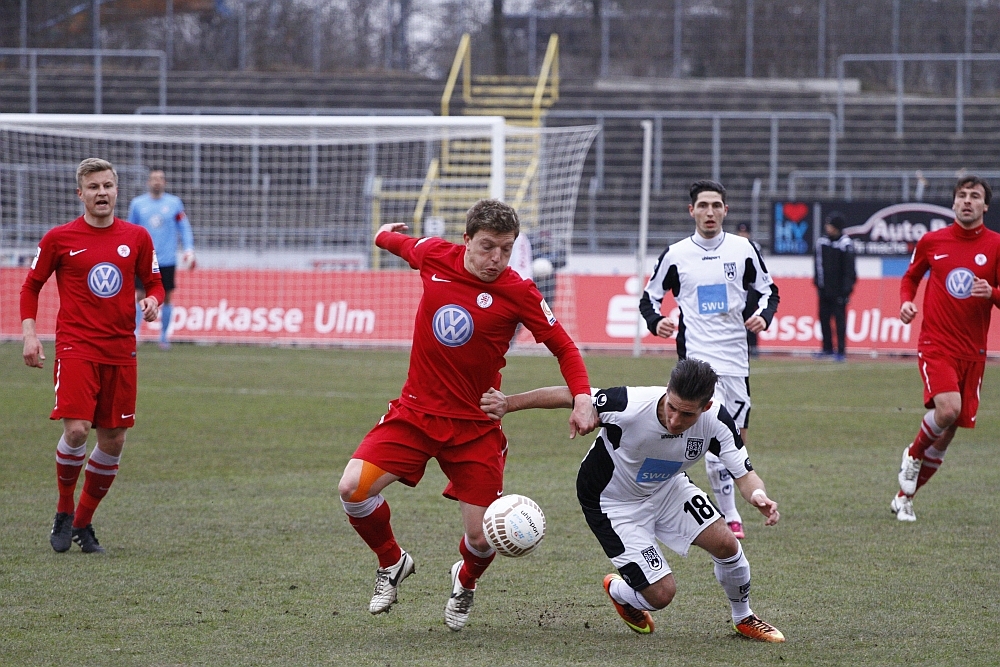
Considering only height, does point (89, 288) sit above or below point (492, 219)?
below

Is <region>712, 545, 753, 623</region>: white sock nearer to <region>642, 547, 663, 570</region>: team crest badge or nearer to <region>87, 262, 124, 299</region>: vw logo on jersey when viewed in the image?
<region>642, 547, 663, 570</region>: team crest badge

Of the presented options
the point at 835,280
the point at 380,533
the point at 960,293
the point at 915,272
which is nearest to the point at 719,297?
the point at 915,272

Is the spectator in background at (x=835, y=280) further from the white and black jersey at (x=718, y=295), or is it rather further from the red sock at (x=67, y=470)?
the red sock at (x=67, y=470)

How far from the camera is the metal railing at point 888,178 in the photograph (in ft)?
81.6

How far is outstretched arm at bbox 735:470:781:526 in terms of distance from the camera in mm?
4953

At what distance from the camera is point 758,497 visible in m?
5.00

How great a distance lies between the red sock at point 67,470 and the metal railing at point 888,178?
20166mm

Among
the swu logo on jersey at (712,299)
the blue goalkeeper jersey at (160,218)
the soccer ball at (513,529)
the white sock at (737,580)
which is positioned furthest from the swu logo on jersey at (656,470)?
the blue goalkeeper jersey at (160,218)

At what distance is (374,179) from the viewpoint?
2264 cm

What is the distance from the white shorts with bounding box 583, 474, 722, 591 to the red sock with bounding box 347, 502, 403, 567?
90cm

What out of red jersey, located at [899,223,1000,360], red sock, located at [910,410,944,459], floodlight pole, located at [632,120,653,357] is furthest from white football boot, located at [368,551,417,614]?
floodlight pole, located at [632,120,653,357]

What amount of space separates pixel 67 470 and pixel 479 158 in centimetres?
1671

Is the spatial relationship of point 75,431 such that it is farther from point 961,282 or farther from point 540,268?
point 540,268

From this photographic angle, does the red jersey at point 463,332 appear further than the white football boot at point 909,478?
No
